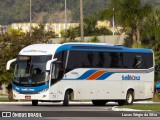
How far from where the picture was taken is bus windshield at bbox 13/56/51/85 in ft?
136

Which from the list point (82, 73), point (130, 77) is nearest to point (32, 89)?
point (82, 73)

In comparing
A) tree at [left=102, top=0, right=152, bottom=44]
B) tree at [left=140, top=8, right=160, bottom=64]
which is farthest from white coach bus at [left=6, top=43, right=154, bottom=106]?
tree at [left=102, top=0, right=152, bottom=44]

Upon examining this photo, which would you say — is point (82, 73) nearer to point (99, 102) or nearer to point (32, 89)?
point (32, 89)

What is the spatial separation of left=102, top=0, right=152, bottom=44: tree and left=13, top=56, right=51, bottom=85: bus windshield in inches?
777

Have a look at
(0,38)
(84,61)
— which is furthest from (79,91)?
(0,38)

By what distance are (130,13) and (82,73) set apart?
18.9 meters

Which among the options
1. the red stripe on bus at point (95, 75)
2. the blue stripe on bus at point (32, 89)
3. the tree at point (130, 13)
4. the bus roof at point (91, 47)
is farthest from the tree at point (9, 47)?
the blue stripe on bus at point (32, 89)

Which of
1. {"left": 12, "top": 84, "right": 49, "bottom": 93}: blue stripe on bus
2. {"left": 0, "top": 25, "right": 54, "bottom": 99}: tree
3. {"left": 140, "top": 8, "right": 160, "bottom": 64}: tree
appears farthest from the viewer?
{"left": 140, "top": 8, "right": 160, "bottom": 64}: tree

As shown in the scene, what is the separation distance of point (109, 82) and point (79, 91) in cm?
213

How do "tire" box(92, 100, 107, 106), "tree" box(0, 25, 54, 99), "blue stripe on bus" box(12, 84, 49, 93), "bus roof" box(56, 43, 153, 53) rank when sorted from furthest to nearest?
"tree" box(0, 25, 54, 99) < "tire" box(92, 100, 107, 106) < "bus roof" box(56, 43, 153, 53) < "blue stripe on bus" box(12, 84, 49, 93)

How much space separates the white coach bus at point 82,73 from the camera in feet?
136

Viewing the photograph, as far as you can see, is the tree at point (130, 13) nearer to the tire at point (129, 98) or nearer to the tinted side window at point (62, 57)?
the tire at point (129, 98)

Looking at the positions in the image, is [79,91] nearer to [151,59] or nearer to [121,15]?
[151,59]

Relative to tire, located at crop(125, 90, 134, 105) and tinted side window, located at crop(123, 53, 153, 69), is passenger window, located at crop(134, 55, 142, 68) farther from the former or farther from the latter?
tire, located at crop(125, 90, 134, 105)
